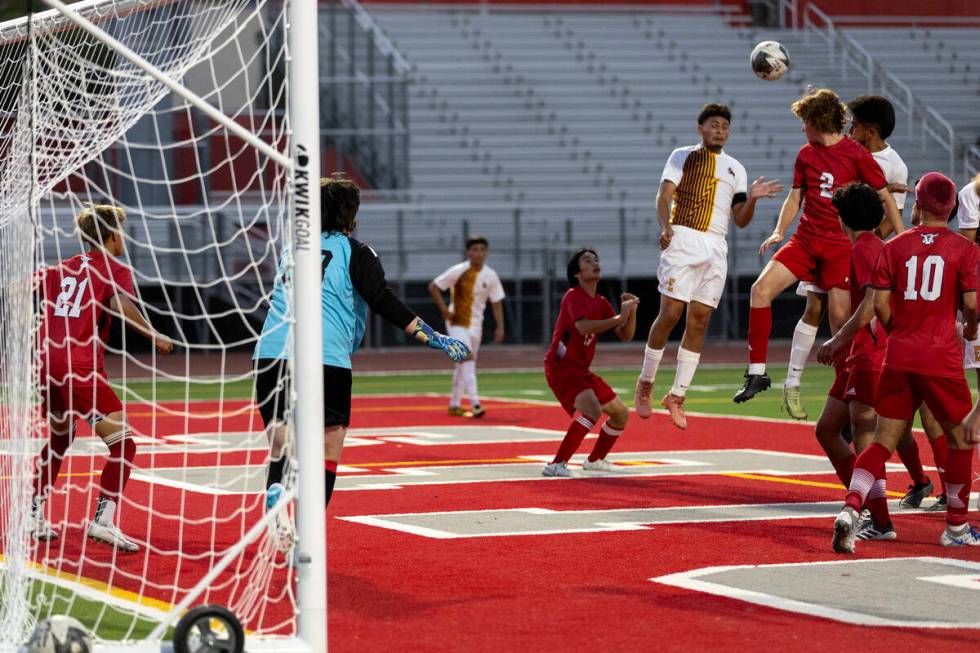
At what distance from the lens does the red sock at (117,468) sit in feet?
31.1

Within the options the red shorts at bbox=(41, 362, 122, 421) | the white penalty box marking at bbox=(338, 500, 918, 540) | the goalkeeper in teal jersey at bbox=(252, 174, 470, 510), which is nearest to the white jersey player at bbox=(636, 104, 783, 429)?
the white penalty box marking at bbox=(338, 500, 918, 540)

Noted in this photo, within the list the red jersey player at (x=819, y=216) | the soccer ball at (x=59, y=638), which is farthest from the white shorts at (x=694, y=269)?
the soccer ball at (x=59, y=638)

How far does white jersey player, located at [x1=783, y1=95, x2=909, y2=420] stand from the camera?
442 inches

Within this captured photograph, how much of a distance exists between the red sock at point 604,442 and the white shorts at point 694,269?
4.96 ft

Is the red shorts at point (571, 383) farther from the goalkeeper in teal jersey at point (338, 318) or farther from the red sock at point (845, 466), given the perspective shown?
the goalkeeper in teal jersey at point (338, 318)

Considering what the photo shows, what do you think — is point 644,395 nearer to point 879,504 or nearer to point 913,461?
point 913,461

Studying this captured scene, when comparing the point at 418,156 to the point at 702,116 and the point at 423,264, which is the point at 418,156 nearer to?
the point at 423,264

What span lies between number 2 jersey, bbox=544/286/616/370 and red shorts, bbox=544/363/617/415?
2.0 inches

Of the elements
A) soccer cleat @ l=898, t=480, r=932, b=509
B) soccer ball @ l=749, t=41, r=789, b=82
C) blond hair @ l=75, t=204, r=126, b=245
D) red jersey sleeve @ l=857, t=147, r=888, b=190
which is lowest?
soccer cleat @ l=898, t=480, r=932, b=509

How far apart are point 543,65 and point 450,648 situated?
37.0 meters

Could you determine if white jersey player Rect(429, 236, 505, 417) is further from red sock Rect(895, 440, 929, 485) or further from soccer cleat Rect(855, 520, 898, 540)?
soccer cleat Rect(855, 520, 898, 540)

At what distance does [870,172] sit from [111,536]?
550cm

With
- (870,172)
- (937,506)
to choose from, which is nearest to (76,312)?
(870,172)

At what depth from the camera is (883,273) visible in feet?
29.3
